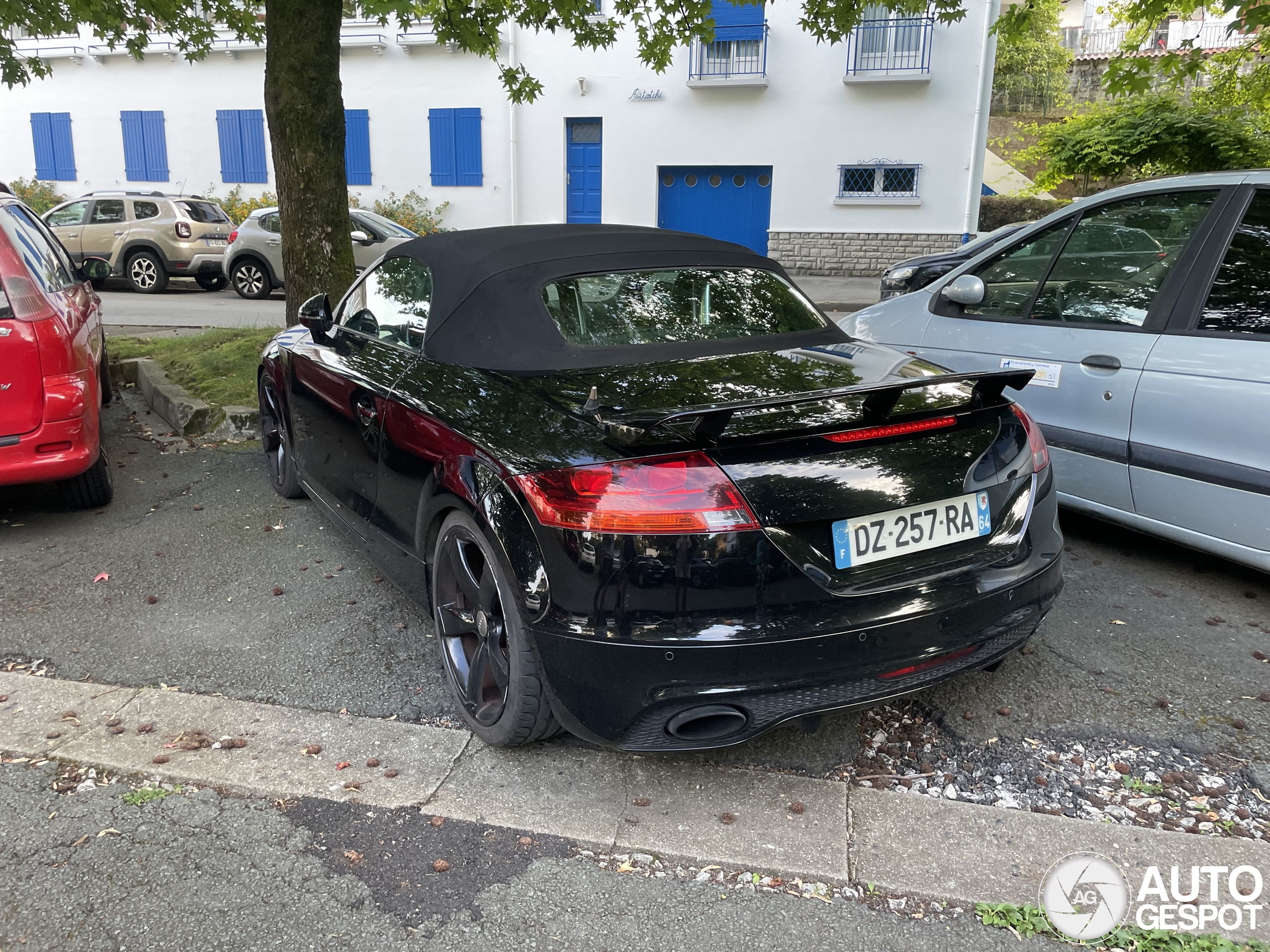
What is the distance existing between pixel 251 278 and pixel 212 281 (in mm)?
1570

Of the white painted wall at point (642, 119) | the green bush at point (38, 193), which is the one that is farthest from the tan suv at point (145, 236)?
the green bush at point (38, 193)

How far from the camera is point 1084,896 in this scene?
2303 millimetres

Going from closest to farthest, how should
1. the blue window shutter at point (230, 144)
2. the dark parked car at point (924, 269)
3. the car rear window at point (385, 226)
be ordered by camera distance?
the dark parked car at point (924, 269), the car rear window at point (385, 226), the blue window shutter at point (230, 144)

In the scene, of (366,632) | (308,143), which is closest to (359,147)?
(308,143)

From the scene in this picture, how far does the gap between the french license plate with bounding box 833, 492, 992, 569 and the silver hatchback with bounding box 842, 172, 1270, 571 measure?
5.21ft

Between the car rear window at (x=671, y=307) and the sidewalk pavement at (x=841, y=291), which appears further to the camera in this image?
the sidewalk pavement at (x=841, y=291)

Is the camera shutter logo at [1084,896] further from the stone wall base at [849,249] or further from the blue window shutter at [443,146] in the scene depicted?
the blue window shutter at [443,146]

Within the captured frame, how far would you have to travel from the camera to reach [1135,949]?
2148mm

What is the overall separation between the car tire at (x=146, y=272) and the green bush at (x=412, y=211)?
5.14 meters

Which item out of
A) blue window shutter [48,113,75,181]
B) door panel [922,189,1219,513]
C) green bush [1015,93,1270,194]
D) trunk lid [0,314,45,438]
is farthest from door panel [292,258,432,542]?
blue window shutter [48,113,75,181]

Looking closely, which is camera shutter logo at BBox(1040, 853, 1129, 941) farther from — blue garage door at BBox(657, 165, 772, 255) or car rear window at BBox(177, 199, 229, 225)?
blue garage door at BBox(657, 165, 772, 255)

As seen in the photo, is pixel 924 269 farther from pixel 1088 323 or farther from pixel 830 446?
pixel 830 446

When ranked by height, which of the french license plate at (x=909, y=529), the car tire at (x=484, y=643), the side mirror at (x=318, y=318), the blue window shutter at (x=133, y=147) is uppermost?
the blue window shutter at (x=133, y=147)

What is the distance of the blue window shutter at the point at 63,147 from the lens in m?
22.8
